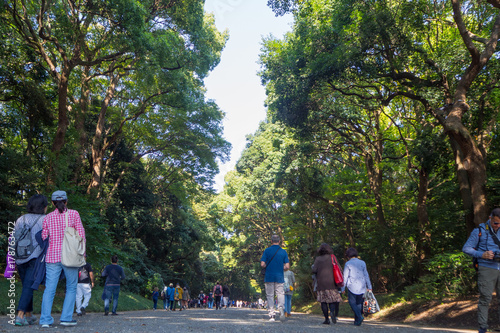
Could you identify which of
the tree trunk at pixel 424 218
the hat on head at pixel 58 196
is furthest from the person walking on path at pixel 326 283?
the tree trunk at pixel 424 218

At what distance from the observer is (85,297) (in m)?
9.54

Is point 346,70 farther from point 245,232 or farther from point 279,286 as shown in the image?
point 245,232

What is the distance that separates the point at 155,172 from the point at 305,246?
12.0m

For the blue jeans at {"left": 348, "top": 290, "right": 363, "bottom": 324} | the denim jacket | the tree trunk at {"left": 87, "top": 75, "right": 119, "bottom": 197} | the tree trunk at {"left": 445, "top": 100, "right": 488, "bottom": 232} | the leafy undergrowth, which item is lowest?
the leafy undergrowth

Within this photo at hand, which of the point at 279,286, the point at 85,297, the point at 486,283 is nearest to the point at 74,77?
the point at 85,297

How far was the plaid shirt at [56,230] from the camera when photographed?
16.6 feet

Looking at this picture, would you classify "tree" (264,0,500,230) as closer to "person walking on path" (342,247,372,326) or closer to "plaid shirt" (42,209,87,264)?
"person walking on path" (342,247,372,326)

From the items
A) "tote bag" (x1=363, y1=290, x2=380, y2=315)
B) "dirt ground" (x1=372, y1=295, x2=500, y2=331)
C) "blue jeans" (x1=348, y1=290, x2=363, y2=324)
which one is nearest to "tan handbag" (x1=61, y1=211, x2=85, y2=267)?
"blue jeans" (x1=348, y1=290, x2=363, y2=324)

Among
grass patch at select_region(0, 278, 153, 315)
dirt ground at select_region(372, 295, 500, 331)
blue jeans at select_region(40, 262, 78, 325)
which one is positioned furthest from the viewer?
grass patch at select_region(0, 278, 153, 315)

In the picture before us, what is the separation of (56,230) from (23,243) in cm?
56

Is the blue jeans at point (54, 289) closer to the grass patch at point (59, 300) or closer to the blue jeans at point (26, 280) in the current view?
the blue jeans at point (26, 280)

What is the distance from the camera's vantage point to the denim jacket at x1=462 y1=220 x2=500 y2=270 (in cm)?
519

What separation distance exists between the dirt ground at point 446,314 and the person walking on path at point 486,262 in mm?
2678

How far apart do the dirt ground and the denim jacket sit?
291 cm
